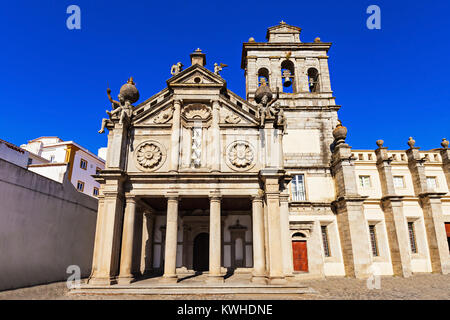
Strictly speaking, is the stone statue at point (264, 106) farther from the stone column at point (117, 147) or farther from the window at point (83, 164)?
the window at point (83, 164)

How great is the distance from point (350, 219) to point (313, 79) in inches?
582

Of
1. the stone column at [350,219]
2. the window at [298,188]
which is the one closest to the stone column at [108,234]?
the window at [298,188]

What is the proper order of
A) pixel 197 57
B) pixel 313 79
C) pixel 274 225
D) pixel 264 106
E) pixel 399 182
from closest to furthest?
pixel 274 225
pixel 264 106
pixel 197 57
pixel 399 182
pixel 313 79

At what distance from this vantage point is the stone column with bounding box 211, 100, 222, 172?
47.8 feet

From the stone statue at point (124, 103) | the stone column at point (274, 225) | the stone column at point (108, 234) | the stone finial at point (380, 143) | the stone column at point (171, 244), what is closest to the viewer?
the stone column at point (108, 234)

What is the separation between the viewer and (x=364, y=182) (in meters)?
24.7

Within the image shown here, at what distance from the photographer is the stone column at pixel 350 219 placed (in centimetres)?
2031

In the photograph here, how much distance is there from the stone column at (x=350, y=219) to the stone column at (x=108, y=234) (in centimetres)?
1669

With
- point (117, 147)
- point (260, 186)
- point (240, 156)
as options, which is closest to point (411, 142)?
point (260, 186)

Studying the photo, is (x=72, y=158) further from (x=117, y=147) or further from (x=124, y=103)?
(x=117, y=147)

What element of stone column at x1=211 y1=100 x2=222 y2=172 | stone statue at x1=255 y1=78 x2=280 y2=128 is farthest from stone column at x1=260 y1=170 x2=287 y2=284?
stone statue at x1=255 y1=78 x2=280 y2=128

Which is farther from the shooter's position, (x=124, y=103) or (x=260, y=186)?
(x=124, y=103)

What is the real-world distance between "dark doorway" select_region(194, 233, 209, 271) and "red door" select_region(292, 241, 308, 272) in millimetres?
7435
